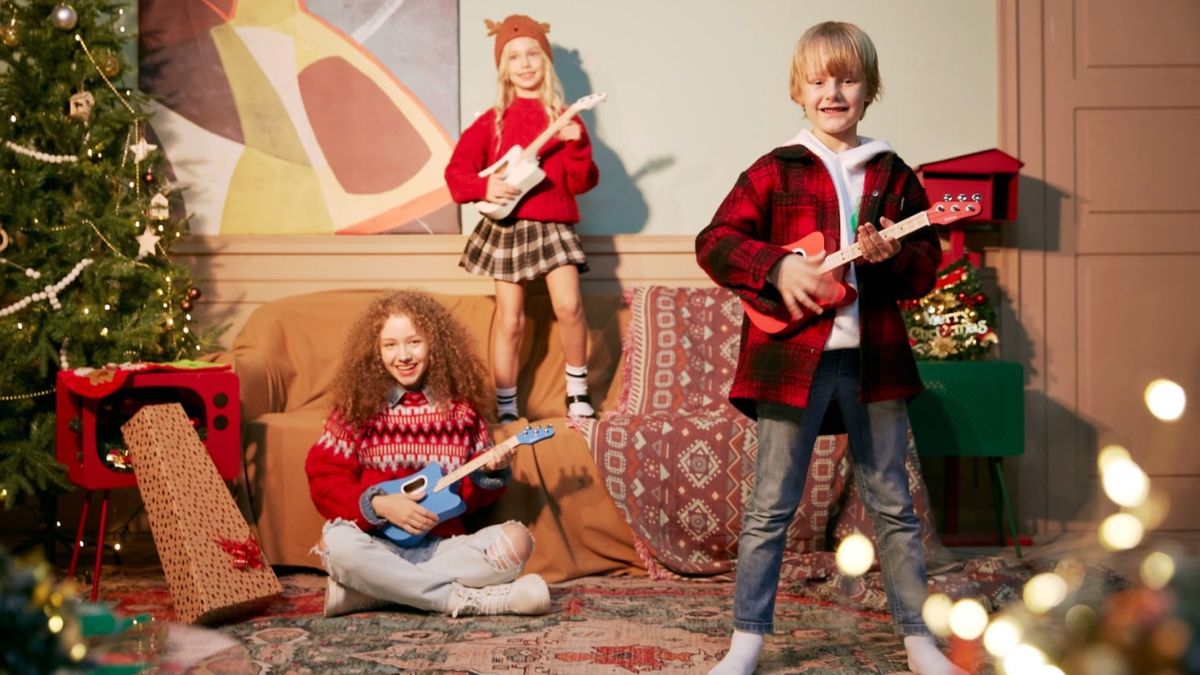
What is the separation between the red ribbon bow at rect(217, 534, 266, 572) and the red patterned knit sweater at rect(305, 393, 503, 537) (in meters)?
0.20

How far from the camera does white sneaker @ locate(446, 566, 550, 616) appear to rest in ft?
9.14

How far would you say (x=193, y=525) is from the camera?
2.75m

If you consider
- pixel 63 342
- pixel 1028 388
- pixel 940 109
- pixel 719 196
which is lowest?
pixel 1028 388

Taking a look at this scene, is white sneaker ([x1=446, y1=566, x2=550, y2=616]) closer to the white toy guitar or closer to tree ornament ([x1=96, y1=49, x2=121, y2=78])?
the white toy guitar

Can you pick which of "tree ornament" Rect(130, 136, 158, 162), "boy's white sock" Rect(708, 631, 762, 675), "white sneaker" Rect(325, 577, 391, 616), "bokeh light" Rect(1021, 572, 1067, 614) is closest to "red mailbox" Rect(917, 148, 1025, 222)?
"boy's white sock" Rect(708, 631, 762, 675)

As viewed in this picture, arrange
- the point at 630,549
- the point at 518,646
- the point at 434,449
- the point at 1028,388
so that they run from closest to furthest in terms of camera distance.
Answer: the point at 518,646 < the point at 434,449 < the point at 630,549 < the point at 1028,388

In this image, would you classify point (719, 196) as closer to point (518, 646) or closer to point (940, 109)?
point (940, 109)

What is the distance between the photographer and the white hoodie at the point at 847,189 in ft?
7.14

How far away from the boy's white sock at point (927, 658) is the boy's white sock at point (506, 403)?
1.70 meters

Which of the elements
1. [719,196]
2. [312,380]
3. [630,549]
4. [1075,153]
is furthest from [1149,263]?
[312,380]

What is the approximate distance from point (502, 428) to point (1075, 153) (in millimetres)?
2259

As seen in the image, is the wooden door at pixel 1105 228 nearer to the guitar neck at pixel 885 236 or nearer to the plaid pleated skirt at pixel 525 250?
the plaid pleated skirt at pixel 525 250

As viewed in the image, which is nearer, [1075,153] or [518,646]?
[518,646]

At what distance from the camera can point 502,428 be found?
3.38 m
